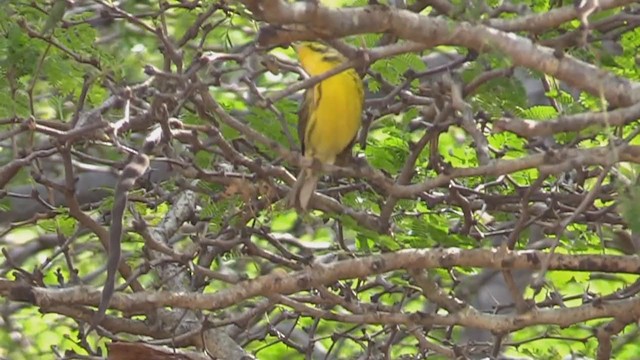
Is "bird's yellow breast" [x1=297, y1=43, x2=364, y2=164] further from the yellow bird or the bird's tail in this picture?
the bird's tail

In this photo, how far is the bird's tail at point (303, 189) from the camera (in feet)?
14.0

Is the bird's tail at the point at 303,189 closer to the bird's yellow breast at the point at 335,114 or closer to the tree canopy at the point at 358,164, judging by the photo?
the tree canopy at the point at 358,164

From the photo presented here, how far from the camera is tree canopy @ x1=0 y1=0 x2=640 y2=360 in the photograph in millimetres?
3318

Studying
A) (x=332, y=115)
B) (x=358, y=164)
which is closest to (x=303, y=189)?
(x=358, y=164)

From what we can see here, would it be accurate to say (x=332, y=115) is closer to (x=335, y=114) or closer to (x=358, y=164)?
(x=335, y=114)

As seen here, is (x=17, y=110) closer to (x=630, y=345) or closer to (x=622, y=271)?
(x=622, y=271)

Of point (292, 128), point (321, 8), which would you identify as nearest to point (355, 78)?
point (292, 128)

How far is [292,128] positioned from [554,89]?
3.29ft

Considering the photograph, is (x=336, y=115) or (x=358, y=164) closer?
(x=358, y=164)

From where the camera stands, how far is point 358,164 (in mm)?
4266

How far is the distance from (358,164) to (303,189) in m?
0.20

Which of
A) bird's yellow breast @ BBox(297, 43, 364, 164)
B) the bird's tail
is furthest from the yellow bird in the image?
the bird's tail

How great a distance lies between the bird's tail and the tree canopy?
4 centimetres

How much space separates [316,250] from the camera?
18.6ft
